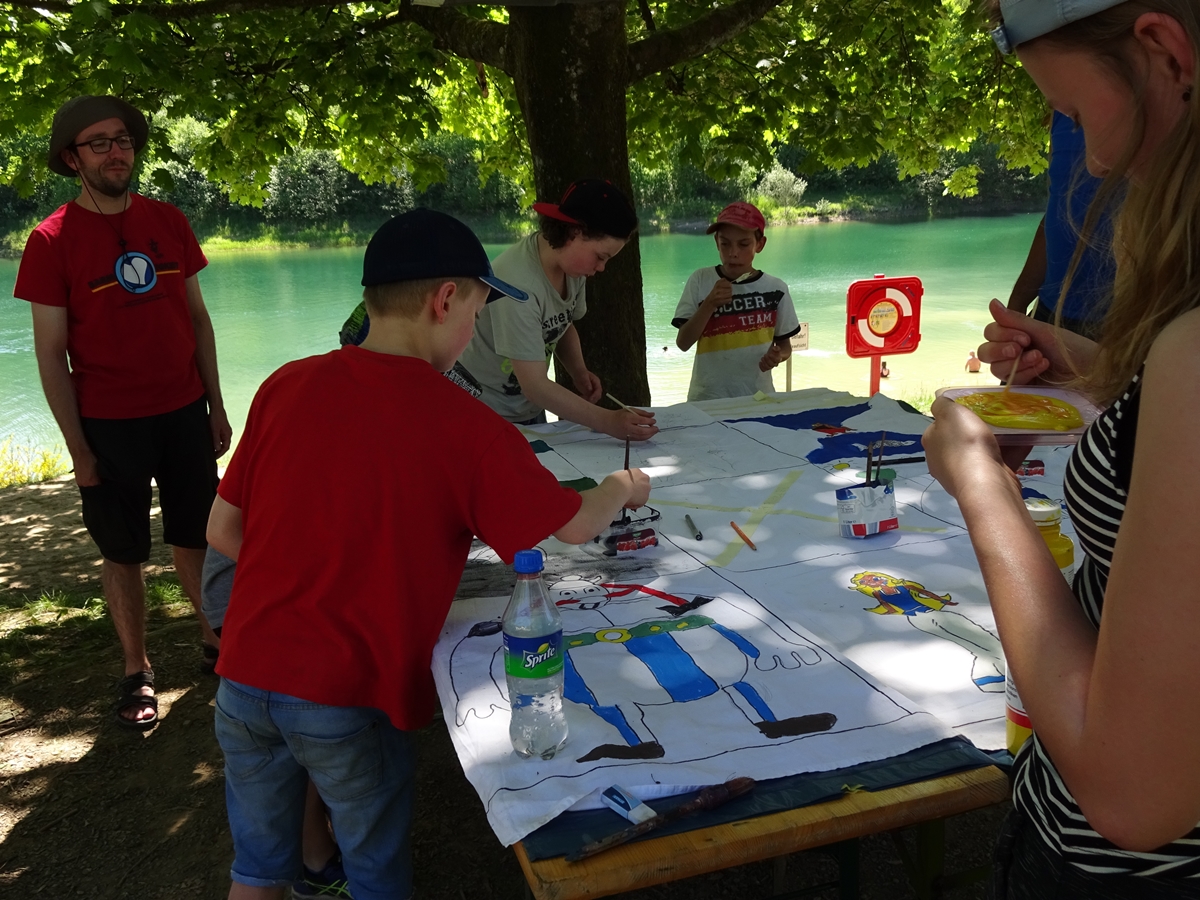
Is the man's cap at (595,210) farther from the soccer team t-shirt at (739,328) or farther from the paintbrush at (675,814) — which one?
the paintbrush at (675,814)

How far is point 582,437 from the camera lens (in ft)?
11.6

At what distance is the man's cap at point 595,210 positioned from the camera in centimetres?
313

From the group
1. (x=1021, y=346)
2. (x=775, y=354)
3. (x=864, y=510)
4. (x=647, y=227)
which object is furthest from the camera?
(x=647, y=227)

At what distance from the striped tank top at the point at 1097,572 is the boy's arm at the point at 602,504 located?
36.6 inches

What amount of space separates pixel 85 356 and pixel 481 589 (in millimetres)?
1892

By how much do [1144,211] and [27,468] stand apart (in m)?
8.72

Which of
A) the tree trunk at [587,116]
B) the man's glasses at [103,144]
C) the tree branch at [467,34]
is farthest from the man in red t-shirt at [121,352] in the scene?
the tree branch at [467,34]

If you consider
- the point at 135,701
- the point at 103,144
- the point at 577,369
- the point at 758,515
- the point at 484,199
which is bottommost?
the point at 135,701

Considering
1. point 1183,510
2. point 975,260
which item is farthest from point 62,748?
point 975,260

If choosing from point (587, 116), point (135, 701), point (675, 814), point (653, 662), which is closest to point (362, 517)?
point (653, 662)

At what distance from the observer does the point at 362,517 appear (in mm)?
1577

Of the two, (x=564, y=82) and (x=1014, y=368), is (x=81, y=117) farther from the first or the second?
(x=1014, y=368)

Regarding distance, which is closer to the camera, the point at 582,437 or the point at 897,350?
the point at 582,437

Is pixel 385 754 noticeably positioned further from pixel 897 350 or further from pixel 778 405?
pixel 897 350
